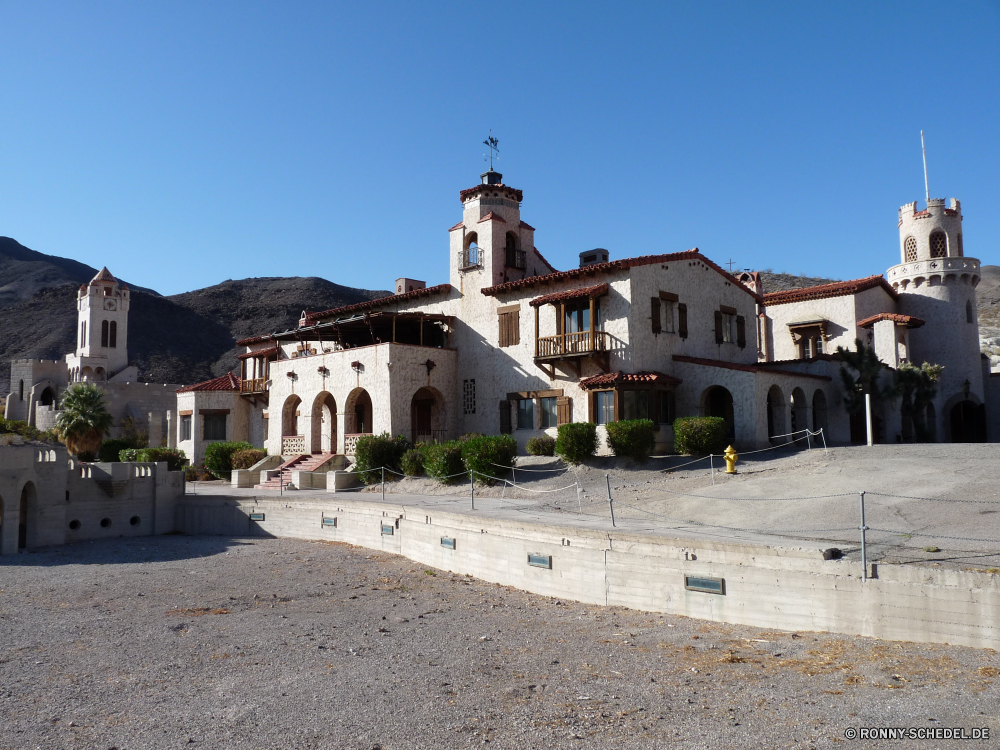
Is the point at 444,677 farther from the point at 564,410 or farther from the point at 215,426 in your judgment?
the point at 215,426

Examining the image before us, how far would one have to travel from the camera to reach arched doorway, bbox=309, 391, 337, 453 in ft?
111

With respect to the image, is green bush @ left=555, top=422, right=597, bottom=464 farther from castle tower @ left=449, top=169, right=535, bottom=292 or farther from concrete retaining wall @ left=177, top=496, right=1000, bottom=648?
castle tower @ left=449, top=169, right=535, bottom=292

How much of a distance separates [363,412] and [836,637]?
26.7 metres

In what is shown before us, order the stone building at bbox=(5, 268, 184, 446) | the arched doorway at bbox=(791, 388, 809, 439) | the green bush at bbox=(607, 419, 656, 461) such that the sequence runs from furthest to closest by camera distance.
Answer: the stone building at bbox=(5, 268, 184, 446) → the arched doorway at bbox=(791, 388, 809, 439) → the green bush at bbox=(607, 419, 656, 461)

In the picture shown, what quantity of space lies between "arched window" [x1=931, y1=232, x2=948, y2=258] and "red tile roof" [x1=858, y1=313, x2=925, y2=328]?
4.08 metres

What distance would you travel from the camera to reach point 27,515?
24141 millimetres

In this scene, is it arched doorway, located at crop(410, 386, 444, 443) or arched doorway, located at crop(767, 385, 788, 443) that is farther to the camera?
arched doorway, located at crop(410, 386, 444, 443)

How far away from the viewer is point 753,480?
20.1 meters

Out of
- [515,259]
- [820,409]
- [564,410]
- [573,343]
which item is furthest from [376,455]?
[820,409]

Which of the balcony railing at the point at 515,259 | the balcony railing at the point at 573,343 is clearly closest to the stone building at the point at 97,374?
the balcony railing at the point at 515,259

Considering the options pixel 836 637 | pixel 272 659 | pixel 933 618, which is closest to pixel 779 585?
pixel 836 637

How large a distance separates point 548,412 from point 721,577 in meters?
17.8

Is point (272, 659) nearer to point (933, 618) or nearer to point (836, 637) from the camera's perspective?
point (836, 637)

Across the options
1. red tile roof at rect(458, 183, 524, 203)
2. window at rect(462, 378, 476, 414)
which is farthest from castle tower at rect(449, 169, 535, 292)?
window at rect(462, 378, 476, 414)
